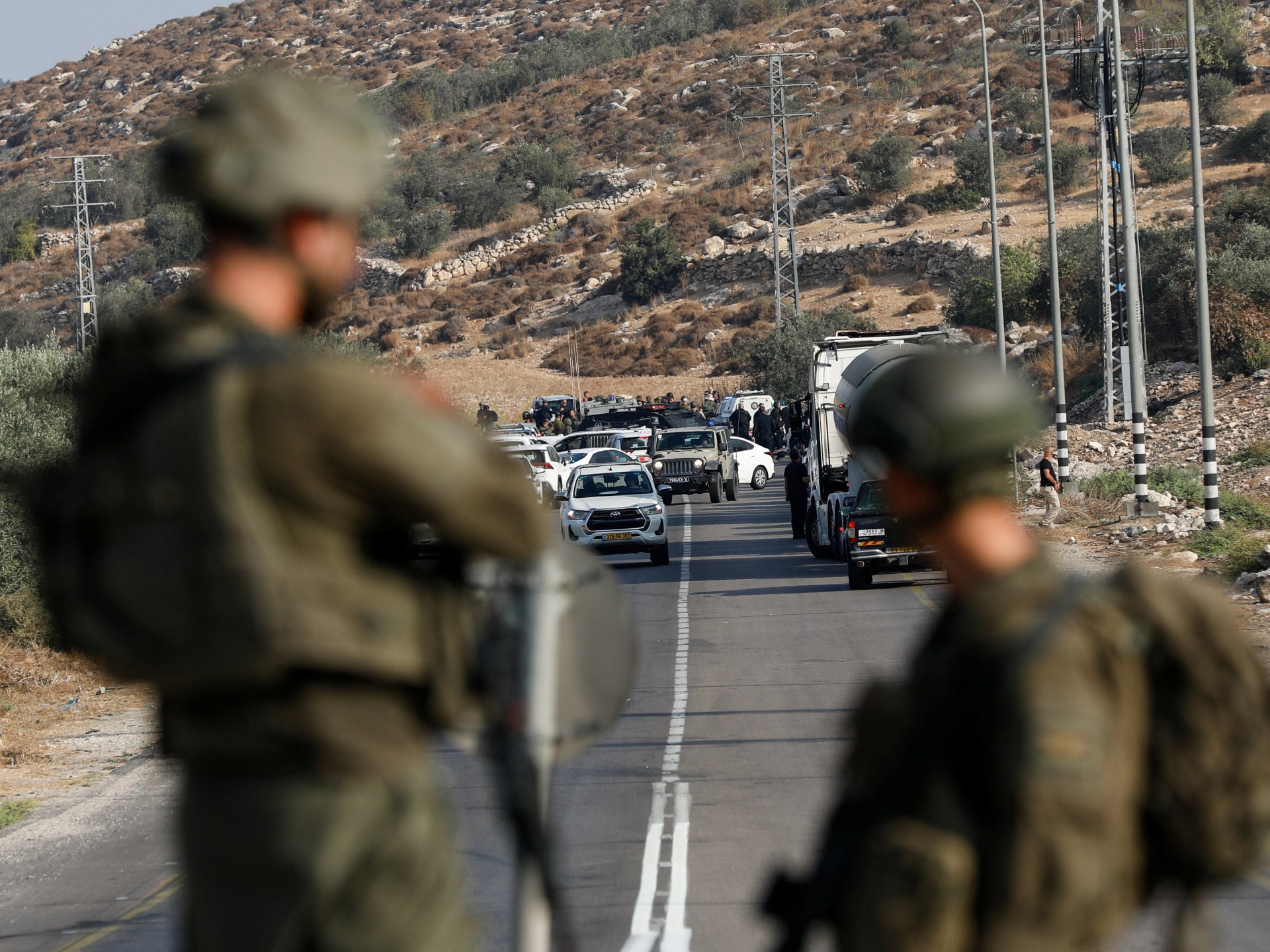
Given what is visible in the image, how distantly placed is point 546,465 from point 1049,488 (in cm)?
1305

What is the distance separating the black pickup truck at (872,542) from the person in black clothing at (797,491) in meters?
6.39

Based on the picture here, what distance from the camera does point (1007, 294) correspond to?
215 ft

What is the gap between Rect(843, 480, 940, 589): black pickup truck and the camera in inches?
820

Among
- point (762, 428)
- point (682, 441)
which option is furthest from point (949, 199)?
point (682, 441)

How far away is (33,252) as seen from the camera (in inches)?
4500

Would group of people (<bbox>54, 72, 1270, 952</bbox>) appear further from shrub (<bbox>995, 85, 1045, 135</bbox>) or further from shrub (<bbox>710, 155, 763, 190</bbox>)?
shrub (<bbox>710, 155, 763, 190</bbox>)

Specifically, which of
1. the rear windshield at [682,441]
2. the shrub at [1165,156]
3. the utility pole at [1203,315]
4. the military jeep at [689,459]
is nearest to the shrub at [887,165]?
the shrub at [1165,156]

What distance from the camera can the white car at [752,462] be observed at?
43312 millimetres

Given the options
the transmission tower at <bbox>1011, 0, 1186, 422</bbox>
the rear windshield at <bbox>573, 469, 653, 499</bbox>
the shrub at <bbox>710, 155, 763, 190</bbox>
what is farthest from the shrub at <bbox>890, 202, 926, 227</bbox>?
the rear windshield at <bbox>573, 469, 653, 499</bbox>

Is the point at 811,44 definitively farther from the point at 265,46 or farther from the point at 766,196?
the point at 265,46

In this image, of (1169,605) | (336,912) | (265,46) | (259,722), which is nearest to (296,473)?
(259,722)

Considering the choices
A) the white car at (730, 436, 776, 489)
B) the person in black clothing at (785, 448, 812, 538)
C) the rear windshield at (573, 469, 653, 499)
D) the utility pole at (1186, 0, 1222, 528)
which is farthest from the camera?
the white car at (730, 436, 776, 489)

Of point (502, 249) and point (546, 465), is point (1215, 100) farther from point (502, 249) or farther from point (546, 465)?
point (546, 465)

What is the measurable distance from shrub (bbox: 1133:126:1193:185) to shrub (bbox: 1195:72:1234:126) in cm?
543
